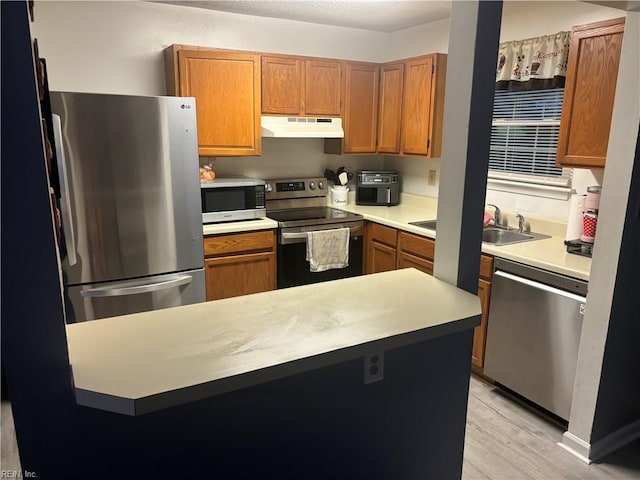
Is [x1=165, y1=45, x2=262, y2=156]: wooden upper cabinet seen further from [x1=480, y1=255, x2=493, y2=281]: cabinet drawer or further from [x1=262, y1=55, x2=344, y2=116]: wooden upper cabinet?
[x1=480, y1=255, x2=493, y2=281]: cabinet drawer

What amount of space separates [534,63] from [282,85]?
170 centimetres

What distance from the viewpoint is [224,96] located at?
3.29 metres

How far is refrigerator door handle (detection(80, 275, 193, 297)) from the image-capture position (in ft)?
8.51

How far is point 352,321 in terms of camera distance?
1.13m

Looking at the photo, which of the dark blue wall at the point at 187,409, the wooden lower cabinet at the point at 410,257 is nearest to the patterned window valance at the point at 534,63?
the wooden lower cabinet at the point at 410,257

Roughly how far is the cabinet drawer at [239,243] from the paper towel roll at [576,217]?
1861 mm

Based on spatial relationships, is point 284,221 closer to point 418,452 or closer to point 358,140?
point 358,140

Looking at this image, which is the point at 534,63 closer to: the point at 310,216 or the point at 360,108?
the point at 360,108

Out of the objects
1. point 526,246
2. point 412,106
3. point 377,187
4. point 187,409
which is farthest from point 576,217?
point 187,409

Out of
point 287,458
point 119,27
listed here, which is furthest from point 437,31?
point 287,458

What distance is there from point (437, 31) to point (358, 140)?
103cm

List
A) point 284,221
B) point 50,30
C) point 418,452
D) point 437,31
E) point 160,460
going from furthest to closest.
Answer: point 437,31, point 284,221, point 50,30, point 418,452, point 160,460

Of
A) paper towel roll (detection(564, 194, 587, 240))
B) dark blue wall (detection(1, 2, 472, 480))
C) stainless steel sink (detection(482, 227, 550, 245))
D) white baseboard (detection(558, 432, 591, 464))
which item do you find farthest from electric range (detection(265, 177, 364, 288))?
dark blue wall (detection(1, 2, 472, 480))

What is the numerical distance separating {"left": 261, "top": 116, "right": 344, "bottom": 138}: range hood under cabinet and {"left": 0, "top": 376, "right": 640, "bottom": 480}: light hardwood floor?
7.09ft
